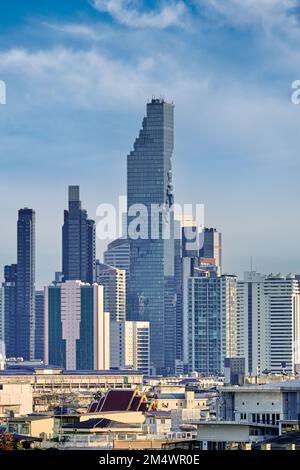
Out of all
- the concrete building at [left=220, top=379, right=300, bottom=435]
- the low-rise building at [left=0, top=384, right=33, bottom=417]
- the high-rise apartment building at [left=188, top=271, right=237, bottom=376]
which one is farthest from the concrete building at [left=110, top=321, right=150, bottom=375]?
the concrete building at [left=220, top=379, right=300, bottom=435]

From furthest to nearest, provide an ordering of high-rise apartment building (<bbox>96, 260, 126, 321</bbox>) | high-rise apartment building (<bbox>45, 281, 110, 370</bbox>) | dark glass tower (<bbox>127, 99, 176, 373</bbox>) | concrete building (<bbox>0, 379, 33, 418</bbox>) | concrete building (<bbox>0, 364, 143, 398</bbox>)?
dark glass tower (<bbox>127, 99, 176, 373</bbox>) → high-rise apartment building (<bbox>96, 260, 126, 321</bbox>) → high-rise apartment building (<bbox>45, 281, 110, 370</bbox>) → concrete building (<bbox>0, 364, 143, 398</bbox>) → concrete building (<bbox>0, 379, 33, 418</bbox>)

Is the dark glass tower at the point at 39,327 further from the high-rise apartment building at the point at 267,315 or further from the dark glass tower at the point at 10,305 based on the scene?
the high-rise apartment building at the point at 267,315

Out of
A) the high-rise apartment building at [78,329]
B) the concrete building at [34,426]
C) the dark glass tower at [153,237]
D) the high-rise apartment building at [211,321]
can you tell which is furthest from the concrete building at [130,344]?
the concrete building at [34,426]

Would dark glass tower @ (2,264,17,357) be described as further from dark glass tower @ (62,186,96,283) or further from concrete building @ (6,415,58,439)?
concrete building @ (6,415,58,439)

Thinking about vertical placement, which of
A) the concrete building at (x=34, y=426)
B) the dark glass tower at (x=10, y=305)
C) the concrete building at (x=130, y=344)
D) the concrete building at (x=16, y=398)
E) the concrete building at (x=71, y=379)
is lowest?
the concrete building at (x=34, y=426)
